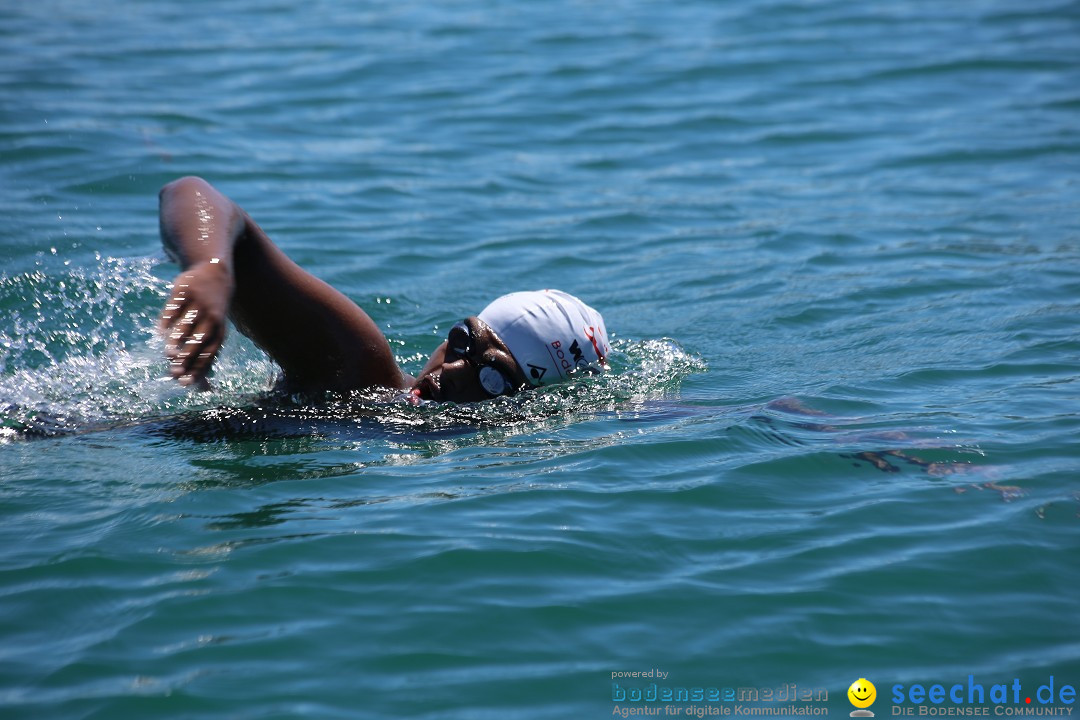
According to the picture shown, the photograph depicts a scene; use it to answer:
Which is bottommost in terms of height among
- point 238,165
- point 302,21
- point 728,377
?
point 728,377

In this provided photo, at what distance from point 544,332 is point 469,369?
45 centimetres

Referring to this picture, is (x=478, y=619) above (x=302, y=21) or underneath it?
underneath

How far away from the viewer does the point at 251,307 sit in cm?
531

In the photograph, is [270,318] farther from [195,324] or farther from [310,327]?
[195,324]

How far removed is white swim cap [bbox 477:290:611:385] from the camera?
6.05m

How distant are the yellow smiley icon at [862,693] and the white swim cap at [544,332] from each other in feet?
9.07

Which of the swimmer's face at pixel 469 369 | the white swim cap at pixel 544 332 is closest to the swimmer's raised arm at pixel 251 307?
the swimmer's face at pixel 469 369

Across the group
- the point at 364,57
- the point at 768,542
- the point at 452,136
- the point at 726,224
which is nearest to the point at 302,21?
the point at 364,57

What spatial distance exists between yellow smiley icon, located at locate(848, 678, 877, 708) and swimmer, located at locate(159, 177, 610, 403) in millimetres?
2316

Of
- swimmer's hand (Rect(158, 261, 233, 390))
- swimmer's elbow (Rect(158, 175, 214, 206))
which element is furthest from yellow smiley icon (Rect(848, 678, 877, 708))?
swimmer's elbow (Rect(158, 175, 214, 206))

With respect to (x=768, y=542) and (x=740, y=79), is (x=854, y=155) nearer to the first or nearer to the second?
(x=740, y=79)

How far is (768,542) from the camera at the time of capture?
4.57 m

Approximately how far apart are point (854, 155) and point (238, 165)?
6.16m

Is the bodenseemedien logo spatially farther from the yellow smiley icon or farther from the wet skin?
the wet skin
